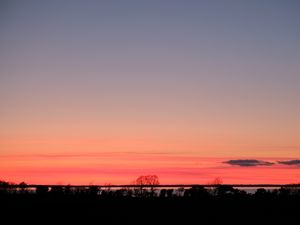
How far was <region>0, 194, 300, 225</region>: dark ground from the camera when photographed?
19.4 metres

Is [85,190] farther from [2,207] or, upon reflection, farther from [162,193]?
[2,207]

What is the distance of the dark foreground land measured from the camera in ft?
64.0

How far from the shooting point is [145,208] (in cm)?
2308

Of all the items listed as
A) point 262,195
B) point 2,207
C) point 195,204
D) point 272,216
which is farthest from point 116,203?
point 262,195

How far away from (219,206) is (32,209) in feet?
24.5

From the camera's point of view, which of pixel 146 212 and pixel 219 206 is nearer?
pixel 146 212

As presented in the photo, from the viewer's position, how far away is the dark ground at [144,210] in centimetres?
1942

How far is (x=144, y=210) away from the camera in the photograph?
22.4m

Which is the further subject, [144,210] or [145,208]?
[145,208]

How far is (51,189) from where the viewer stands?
26719 millimetres

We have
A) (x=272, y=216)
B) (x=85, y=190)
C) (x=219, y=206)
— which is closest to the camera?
(x=272, y=216)

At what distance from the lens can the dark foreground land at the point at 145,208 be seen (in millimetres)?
19500

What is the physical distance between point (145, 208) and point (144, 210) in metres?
0.69

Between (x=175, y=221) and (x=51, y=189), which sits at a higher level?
(x=51, y=189)
